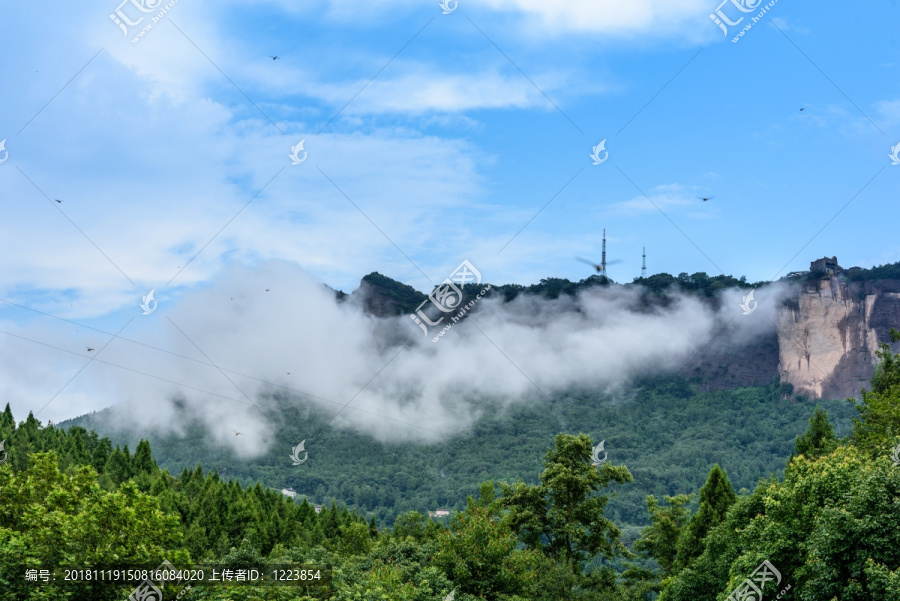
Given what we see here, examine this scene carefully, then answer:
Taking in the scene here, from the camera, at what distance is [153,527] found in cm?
2780

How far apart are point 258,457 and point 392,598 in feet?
370

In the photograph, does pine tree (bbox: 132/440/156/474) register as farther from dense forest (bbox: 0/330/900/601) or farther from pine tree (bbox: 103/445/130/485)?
dense forest (bbox: 0/330/900/601)

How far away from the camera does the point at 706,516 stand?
37719 mm

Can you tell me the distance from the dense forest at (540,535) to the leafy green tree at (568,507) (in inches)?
3.1

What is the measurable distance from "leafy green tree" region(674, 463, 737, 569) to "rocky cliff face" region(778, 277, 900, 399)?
96388mm

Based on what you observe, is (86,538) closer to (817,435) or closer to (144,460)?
(817,435)

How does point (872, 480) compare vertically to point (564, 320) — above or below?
below

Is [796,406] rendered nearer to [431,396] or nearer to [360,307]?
[431,396]

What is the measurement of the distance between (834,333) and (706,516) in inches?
4205

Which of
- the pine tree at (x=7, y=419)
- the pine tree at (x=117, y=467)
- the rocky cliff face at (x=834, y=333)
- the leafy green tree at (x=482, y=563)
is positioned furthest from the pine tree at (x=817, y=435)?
the rocky cliff face at (x=834, y=333)

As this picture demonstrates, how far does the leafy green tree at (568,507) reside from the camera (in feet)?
139

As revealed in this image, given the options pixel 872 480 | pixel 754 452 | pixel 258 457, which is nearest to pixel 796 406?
pixel 754 452

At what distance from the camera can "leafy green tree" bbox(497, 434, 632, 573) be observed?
42500 mm

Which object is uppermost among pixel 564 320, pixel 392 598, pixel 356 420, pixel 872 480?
pixel 564 320
